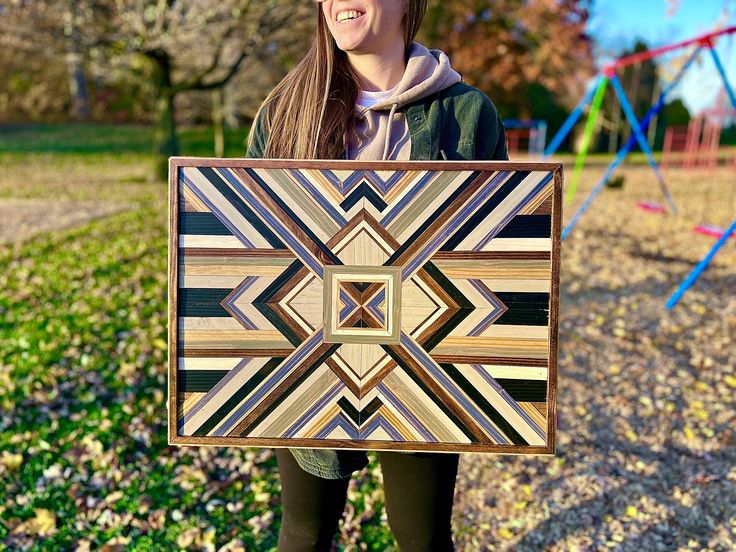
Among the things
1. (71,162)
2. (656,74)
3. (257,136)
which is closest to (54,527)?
(257,136)

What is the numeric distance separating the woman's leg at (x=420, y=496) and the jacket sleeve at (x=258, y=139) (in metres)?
0.94

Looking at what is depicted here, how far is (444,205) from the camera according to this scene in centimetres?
150

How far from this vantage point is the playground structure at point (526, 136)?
25.1 m

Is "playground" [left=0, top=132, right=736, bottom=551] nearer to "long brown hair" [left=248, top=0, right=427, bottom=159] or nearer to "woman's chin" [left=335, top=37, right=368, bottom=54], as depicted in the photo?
"long brown hair" [left=248, top=0, right=427, bottom=159]

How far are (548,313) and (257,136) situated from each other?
96 cm

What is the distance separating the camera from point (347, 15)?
5.63 ft

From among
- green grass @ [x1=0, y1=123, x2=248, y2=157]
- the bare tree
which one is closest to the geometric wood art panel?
the bare tree

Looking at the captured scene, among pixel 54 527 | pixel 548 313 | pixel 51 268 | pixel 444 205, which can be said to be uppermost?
pixel 444 205

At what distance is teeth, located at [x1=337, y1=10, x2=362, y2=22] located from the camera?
67.3 inches

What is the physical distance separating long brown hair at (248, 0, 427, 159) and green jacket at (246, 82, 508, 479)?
0.10 m

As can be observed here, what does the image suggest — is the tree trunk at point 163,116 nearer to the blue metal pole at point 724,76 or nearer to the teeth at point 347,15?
the blue metal pole at point 724,76

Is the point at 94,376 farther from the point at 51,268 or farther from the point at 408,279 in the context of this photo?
the point at 408,279

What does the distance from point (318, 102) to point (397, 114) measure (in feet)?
0.72

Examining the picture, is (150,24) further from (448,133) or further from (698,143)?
(698,143)
